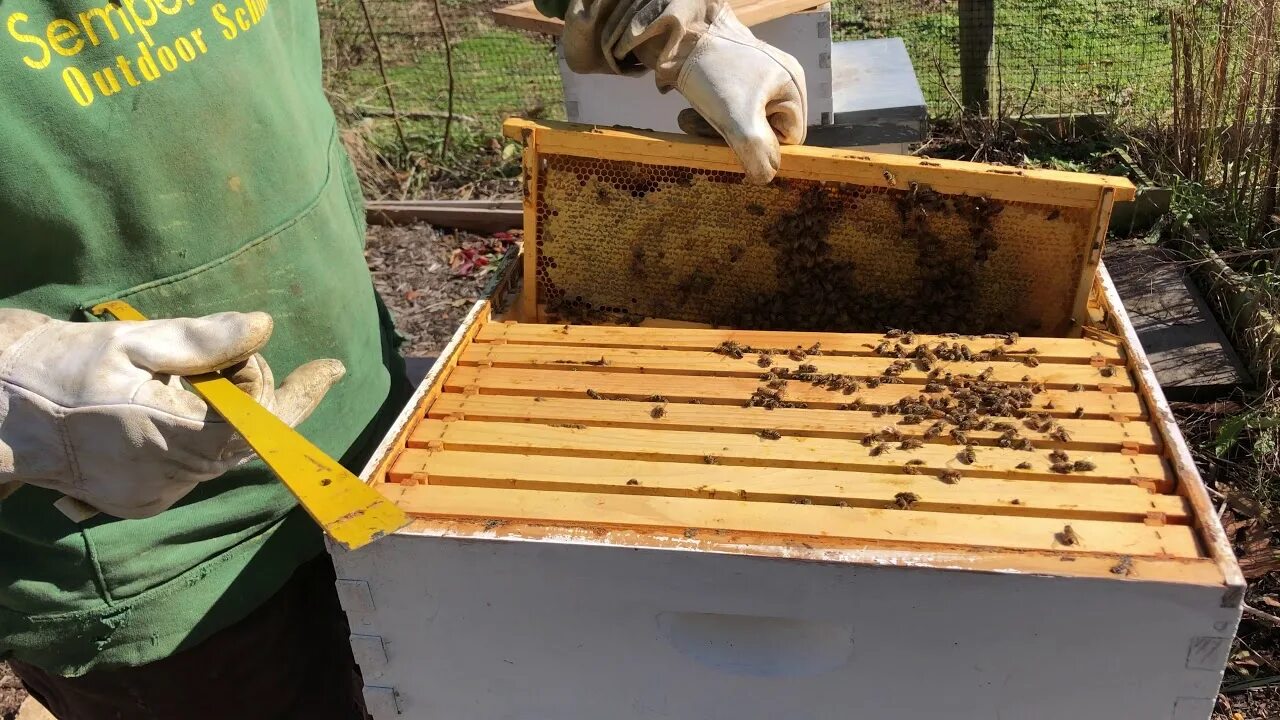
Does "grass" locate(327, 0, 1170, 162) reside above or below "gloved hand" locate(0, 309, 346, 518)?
below

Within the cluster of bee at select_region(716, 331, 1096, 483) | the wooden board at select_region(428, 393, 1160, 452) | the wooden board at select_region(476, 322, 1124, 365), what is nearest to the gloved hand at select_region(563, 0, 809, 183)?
the wooden board at select_region(476, 322, 1124, 365)

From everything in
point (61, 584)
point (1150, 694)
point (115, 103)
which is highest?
point (115, 103)

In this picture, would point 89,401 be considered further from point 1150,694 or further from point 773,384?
point 1150,694

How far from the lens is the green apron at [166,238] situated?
1.49 meters

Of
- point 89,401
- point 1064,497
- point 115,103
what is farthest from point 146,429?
point 1064,497

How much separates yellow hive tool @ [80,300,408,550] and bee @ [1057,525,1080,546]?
1.00 m

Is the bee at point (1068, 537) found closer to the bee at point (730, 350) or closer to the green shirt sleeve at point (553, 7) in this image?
the bee at point (730, 350)

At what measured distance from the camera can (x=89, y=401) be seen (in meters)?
1.39

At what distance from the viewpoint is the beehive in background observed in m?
2.01

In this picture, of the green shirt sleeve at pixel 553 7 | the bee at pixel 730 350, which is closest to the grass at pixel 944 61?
the green shirt sleeve at pixel 553 7

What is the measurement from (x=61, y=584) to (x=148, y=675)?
32 cm

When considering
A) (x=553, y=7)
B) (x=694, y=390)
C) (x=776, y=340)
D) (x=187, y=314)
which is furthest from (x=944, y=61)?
(x=187, y=314)

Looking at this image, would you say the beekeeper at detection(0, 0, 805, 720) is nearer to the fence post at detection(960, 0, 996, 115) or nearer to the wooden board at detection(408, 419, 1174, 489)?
the wooden board at detection(408, 419, 1174, 489)

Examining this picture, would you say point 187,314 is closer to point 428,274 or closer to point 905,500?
point 905,500
